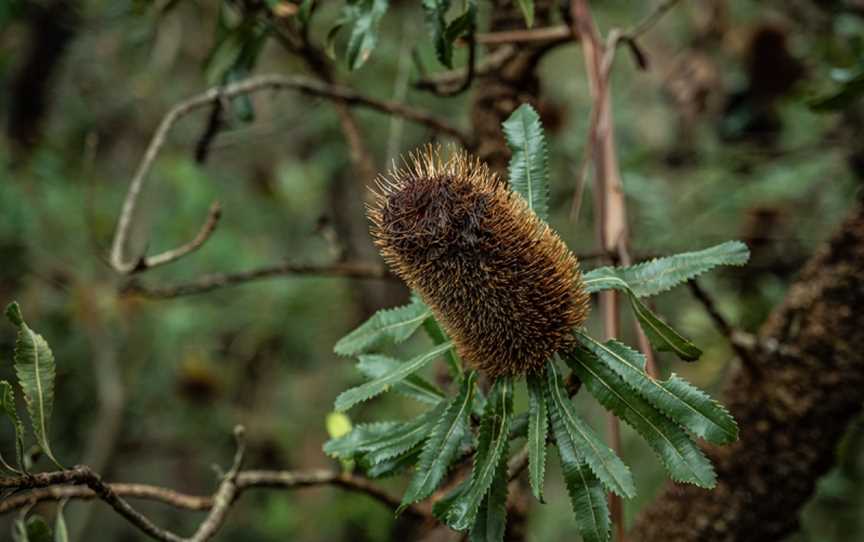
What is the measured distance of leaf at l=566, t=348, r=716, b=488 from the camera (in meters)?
0.80

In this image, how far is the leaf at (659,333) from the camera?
0.86 m

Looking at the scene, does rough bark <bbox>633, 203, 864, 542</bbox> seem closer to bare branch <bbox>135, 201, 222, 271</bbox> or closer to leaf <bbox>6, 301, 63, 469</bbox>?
bare branch <bbox>135, 201, 222, 271</bbox>

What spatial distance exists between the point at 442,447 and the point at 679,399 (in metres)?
0.25

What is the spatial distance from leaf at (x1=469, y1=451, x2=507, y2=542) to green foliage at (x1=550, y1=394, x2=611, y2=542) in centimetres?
7

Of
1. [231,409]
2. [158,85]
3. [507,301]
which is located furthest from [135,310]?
[507,301]

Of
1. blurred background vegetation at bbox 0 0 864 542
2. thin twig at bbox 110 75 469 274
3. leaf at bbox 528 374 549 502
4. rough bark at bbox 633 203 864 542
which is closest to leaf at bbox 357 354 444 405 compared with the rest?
leaf at bbox 528 374 549 502

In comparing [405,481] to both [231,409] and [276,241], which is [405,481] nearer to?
[231,409]

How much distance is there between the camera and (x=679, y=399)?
32.4 inches

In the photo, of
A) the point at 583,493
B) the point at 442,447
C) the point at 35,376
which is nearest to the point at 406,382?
the point at 442,447

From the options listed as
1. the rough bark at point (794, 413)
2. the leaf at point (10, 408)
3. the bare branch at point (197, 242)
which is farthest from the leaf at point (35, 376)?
the rough bark at point (794, 413)

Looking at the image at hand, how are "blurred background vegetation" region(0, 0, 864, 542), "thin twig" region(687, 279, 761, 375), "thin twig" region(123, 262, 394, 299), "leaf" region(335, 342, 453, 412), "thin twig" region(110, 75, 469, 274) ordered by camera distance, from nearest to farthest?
"leaf" region(335, 342, 453, 412) < "thin twig" region(687, 279, 761, 375) < "thin twig" region(110, 75, 469, 274) < "thin twig" region(123, 262, 394, 299) < "blurred background vegetation" region(0, 0, 864, 542)

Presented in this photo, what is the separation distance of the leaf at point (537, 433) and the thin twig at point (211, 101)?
0.72 metres

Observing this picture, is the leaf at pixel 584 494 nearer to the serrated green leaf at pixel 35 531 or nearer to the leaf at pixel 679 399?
the leaf at pixel 679 399

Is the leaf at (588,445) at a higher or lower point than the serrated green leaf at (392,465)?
higher
